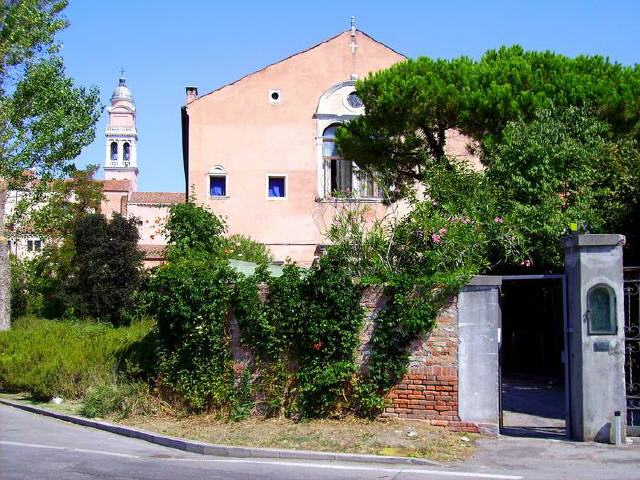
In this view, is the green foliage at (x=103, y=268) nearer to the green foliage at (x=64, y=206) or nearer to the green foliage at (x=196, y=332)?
the green foliage at (x=64, y=206)

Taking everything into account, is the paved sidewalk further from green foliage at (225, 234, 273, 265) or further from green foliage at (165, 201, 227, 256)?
green foliage at (225, 234, 273, 265)

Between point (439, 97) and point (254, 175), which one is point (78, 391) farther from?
point (254, 175)

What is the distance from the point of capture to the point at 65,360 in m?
17.3

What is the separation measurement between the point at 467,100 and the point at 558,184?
6.45 m

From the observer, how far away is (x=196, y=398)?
13.5 meters

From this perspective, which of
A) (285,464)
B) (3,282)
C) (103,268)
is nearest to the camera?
(285,464)

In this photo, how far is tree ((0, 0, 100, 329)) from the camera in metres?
25.5

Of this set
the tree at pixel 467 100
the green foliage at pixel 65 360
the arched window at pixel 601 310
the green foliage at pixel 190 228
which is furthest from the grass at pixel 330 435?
the tree at pixel 467 100

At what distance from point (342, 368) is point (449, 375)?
1.64 meters

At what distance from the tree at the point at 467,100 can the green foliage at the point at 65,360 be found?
8.77 m

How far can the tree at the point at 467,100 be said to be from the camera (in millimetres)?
21547

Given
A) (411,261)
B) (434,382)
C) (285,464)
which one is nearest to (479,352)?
(434,382)

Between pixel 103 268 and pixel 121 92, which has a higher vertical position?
pixel 121 92

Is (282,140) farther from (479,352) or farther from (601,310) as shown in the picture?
(601,310)
